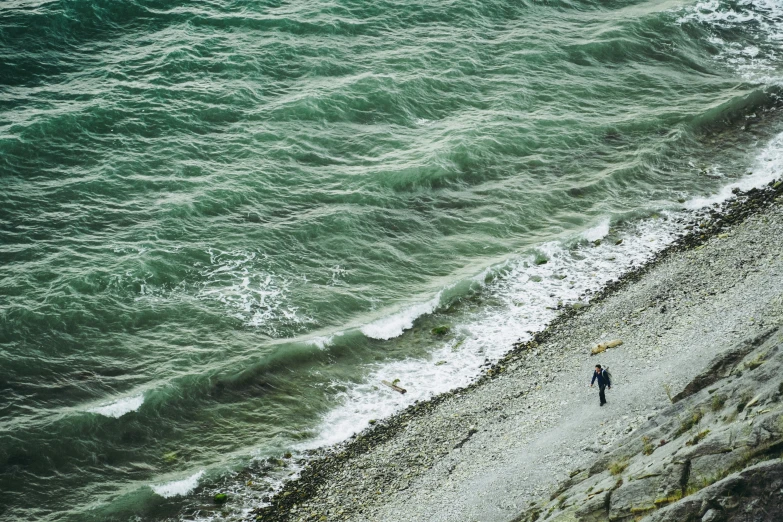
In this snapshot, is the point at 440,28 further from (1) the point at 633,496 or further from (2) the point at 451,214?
(1) the point at 633,496

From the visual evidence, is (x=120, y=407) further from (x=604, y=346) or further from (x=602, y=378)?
(x=604, y=346)

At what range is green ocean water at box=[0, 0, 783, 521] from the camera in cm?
2361

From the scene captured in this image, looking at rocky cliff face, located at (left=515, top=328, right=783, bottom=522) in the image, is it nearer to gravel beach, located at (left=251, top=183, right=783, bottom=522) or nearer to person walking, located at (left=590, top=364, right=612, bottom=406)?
gravel beach, located at (left=251, top=183, right=783, bottom=522)

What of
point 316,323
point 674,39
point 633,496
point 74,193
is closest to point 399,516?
point 633,496

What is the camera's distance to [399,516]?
1844 centimetres

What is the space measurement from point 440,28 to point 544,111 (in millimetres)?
11081

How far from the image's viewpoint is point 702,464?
12.5 meters

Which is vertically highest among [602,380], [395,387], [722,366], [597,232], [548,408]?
[722,366]

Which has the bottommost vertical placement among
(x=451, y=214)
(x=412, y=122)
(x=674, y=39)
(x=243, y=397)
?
(x=243, y=397)

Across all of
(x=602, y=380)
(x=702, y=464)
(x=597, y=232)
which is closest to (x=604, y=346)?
(x=602, y=380)

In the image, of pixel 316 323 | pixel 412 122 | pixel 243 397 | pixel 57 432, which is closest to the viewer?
pixel 57 432

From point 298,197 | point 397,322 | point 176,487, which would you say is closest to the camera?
point 176,487

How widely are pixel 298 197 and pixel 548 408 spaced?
17190mm

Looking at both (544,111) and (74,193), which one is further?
(544,111)
